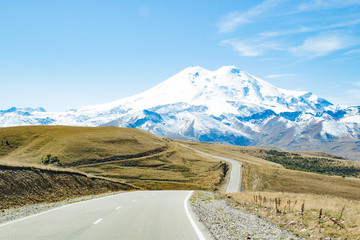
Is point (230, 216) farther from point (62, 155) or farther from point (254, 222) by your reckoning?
point (62, 155)

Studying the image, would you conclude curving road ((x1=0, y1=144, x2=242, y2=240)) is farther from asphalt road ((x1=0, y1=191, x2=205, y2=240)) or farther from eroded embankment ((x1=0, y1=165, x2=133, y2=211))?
eroded embankment ((x1=0, y1=165, x2=133, y2=211))

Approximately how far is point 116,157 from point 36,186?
61.9 m

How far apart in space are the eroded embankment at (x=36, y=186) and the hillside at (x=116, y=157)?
28610 millimetres

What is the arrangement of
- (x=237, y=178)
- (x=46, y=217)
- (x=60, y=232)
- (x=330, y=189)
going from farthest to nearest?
(x=237, y=178), (x=330, y=189), (x=46, y=217), (x=60, y=232)

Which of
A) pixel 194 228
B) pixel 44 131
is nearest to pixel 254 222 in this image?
pixel 194 228

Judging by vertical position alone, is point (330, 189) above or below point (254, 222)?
below

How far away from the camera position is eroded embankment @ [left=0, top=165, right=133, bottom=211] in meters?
24.2

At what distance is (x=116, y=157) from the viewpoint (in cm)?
9025

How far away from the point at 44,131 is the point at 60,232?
333 feet

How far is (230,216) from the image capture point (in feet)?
63.1

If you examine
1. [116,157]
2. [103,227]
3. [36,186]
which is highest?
[116,157]

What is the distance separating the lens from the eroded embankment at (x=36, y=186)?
24234mm

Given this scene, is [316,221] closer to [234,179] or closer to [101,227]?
[101,227]

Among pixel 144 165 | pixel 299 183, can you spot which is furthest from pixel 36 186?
pixel 299 183
